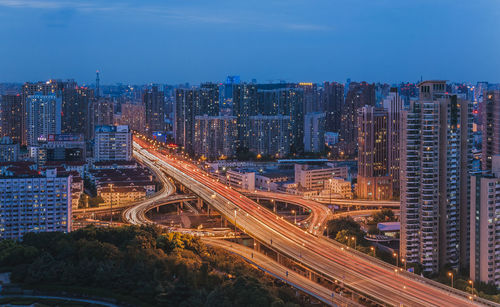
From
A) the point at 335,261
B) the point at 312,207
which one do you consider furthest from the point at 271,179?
the point at 335,261

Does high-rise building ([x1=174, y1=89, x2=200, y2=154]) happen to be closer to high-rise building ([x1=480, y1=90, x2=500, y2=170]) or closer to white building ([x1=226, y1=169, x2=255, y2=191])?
white building ([x1=226, y1=169, x2=255, y2=191])

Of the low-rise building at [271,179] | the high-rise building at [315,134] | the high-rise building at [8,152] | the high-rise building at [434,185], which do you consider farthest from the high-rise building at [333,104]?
the high-rise building at [434,185]

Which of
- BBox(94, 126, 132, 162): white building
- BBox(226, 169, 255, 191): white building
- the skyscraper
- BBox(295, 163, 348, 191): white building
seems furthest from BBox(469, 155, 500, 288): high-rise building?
the skyscraper

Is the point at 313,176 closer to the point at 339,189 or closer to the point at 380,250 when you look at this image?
the point at 339,189

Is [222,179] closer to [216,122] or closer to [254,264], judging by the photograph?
[216,122]

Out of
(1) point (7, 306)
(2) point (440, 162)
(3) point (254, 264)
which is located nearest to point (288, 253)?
(3) point (254, 264)
